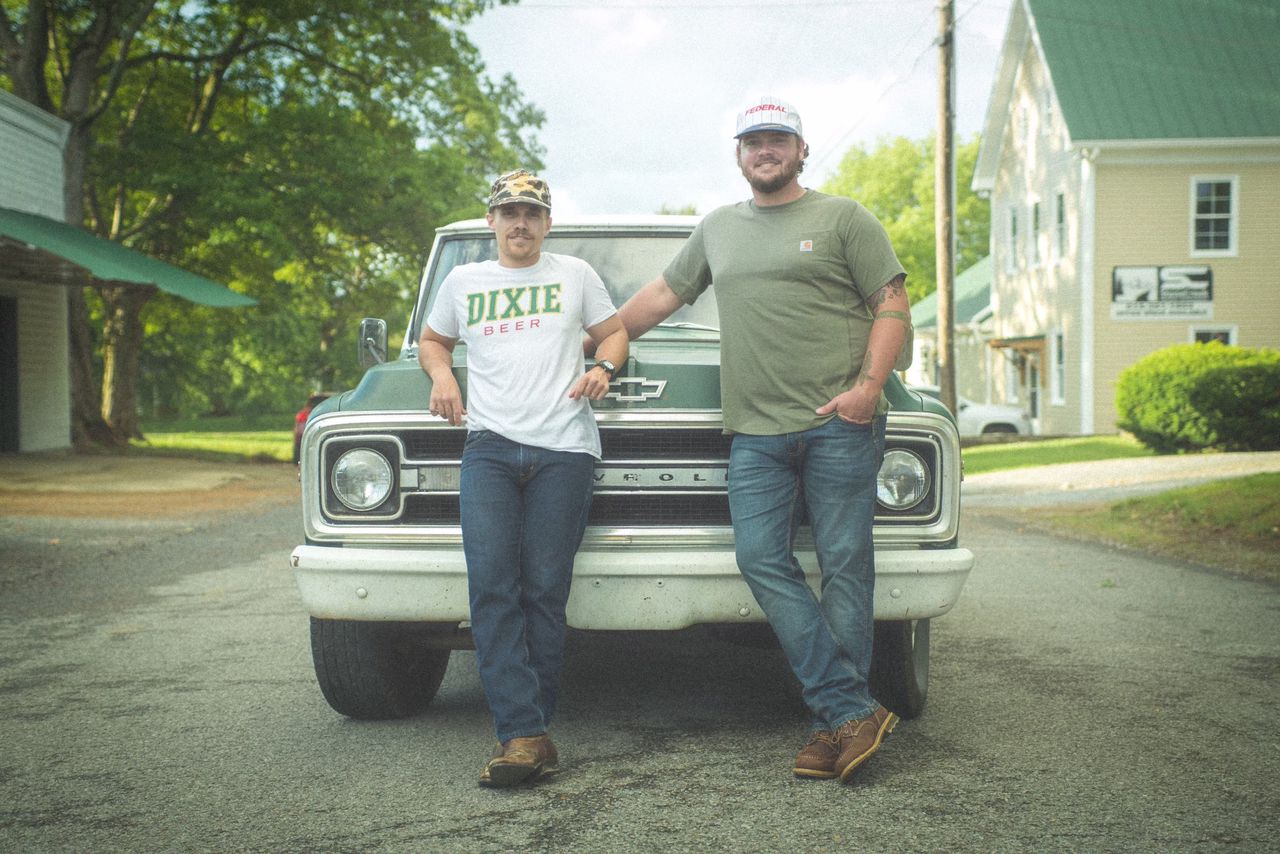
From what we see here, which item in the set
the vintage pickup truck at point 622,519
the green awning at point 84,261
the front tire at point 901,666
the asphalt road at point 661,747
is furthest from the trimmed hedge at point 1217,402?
the vintage pickup truck at point 622,519

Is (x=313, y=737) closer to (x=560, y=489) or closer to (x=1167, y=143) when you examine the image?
(x=560, y=489)

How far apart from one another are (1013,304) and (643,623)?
30847 mm

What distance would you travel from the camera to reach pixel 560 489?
403cm

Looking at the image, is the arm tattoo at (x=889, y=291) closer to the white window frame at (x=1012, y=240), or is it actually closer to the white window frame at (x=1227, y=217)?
the white window frame at (x=1227, y=217)

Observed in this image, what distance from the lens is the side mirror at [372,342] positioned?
→ 557 cm

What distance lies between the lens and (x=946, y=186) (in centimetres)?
2117

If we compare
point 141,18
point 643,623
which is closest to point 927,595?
point 643,623

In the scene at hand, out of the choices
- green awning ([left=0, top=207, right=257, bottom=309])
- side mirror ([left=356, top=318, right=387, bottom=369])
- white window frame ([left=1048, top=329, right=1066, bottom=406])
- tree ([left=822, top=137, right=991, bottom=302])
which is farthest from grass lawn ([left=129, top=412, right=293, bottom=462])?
tree ([left=822, top=137, right=991, bottom=302])

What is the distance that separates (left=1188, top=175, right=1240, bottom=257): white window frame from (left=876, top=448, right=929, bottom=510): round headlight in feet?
84.9

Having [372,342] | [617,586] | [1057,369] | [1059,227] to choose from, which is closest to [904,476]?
[617,586]

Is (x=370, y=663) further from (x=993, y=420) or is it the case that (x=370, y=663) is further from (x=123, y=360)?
(x=993, y=420)

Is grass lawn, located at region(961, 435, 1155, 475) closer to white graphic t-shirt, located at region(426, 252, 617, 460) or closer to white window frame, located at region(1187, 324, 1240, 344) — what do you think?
white window frame, located at region(1187, 324, 1240, 344)

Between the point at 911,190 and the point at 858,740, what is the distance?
60.8 m

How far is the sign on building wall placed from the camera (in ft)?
90.6
